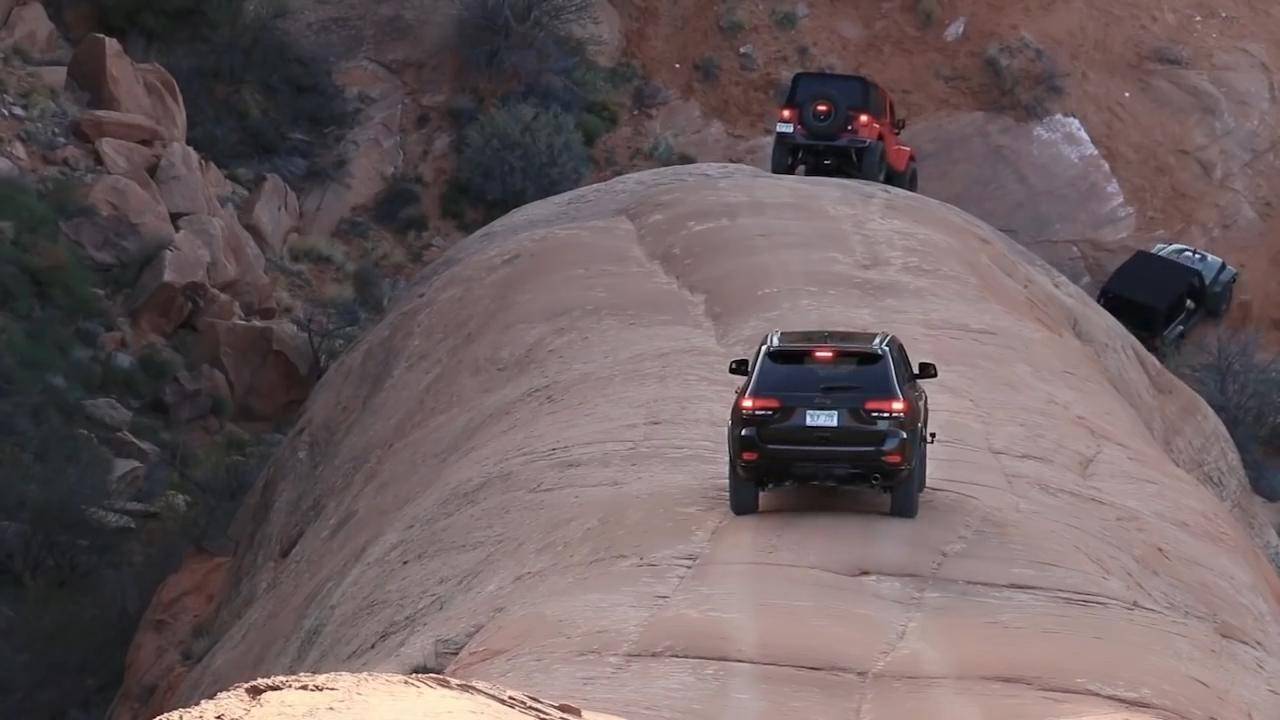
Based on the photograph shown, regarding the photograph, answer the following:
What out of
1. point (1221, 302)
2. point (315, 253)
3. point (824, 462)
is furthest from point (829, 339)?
point (1221, 302)

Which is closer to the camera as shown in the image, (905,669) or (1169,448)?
(905,669)

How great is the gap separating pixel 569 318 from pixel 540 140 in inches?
751

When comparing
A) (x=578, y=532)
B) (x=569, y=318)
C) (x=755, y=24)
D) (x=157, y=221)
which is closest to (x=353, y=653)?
(x=578, y=532)

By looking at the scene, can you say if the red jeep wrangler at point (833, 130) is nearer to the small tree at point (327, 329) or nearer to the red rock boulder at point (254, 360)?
the small tree at point (327, 329)

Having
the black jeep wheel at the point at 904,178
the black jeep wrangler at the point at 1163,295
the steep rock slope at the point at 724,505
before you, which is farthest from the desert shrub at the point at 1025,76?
the steep rock slope at the point at 724,505

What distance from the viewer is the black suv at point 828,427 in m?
11.8

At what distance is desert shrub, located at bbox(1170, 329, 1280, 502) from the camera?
29266mm

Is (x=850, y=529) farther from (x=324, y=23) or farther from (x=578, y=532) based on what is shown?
(x=324, y=23)

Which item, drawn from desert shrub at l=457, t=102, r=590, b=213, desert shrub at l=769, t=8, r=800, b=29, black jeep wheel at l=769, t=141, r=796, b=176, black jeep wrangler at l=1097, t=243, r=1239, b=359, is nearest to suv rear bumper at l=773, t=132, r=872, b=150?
black jeep wheel at l=769, t=141, r=796, b=176

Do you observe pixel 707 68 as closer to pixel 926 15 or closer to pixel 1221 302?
pixel 926 15

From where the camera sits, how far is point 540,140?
121ft

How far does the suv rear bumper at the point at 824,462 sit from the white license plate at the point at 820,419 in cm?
14

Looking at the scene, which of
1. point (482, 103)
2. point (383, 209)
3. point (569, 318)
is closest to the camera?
point (569, 318)

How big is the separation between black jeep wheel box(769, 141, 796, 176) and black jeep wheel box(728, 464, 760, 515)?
15.5m
